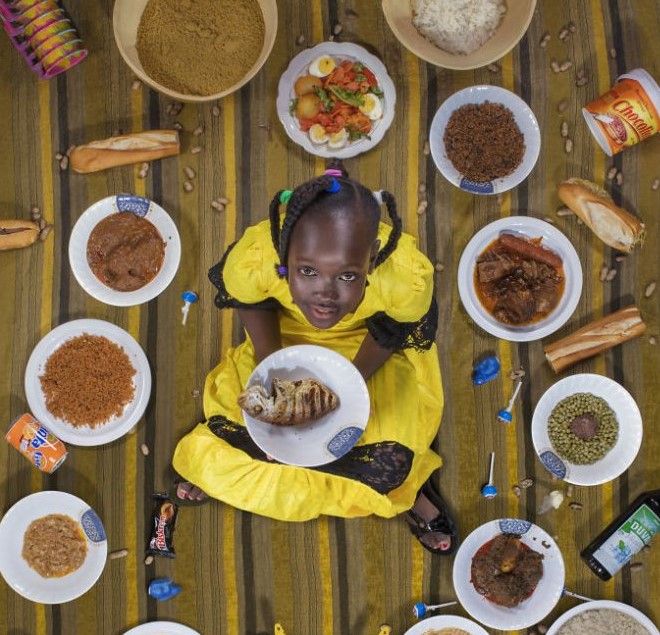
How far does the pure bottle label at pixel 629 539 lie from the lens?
8.55 feet

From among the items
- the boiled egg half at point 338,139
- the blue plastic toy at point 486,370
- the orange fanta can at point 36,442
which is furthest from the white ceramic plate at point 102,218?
the blue plastic toy at point 486,370

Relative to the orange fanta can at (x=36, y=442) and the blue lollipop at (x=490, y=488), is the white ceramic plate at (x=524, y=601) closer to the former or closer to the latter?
the blue lollipop at (x=490, y=488)

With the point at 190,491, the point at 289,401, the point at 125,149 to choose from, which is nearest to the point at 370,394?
the point at 289,401

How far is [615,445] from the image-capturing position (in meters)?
2.58

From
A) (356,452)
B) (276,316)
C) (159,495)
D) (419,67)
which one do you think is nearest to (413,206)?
(419,67)

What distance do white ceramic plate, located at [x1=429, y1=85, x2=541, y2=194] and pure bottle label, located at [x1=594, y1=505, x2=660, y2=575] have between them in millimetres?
1218

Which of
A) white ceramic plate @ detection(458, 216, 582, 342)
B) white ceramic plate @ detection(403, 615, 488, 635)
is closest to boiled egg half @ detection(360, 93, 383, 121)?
white ceramic plate @ detection(458, 216, 582, 342)

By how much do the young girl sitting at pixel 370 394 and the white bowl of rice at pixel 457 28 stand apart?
0.81 metres

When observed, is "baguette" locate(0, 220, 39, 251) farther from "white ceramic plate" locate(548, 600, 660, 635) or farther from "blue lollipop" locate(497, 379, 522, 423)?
"white ceramic plate" locate(548, 600, 660, 635)

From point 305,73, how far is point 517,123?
2.44 ft

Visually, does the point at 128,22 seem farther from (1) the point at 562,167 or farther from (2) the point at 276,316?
(1) the point at 562,167

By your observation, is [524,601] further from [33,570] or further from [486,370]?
[33,570]

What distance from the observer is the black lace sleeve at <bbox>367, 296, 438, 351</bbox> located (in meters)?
2.16

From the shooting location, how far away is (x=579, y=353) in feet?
8.60
